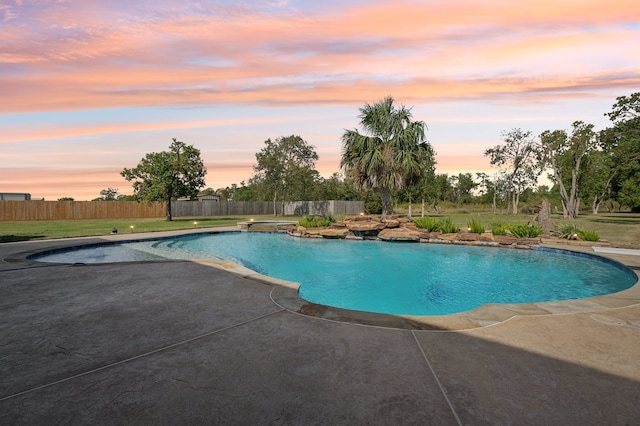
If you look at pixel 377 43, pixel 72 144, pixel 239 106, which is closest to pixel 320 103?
pixel 239 106

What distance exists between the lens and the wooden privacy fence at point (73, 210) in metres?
24.5

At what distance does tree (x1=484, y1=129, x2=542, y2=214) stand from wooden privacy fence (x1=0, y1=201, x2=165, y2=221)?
1570 inches

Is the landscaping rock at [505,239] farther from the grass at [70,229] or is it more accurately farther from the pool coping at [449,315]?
the grass at [70,229]

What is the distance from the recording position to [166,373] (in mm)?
2459

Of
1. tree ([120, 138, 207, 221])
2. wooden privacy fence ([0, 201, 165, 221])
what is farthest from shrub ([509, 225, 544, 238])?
wooden privacy fence ([0, 201, 165, 221])

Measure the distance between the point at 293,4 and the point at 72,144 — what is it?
48.2 feet

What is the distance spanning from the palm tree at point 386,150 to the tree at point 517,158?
26939mm

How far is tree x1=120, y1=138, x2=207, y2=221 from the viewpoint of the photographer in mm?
22078

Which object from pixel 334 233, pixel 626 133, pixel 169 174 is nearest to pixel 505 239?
pixel 334 233

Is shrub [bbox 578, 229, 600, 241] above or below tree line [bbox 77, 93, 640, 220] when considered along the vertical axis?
below

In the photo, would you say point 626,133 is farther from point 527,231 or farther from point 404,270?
point 404,270

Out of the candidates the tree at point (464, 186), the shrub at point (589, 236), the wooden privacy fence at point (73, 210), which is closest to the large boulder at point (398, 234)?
the shrub at point (589, 236)

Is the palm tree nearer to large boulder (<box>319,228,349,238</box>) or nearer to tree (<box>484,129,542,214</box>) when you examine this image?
large boulder (<box>319,228,349,238</box>)

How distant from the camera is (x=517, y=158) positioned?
39.1 m
